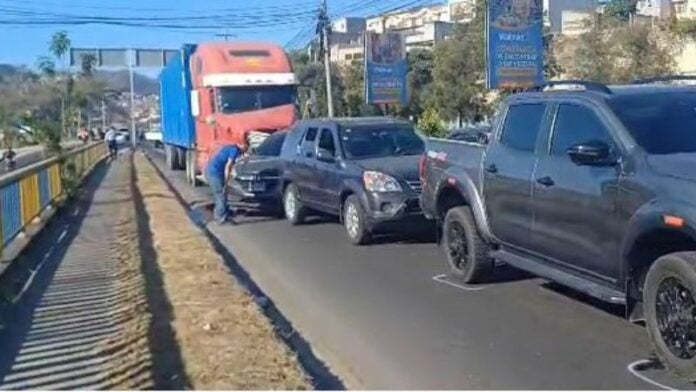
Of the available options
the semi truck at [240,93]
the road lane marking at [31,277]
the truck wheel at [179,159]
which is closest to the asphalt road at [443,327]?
the road lane marking at [31,277]

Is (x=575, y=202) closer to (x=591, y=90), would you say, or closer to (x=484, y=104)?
(x=591, y=90)

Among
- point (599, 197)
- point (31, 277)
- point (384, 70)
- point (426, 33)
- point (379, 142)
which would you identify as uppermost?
point (426, 33)

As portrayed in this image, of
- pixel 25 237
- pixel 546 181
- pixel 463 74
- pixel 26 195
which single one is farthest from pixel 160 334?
pixel 463 74

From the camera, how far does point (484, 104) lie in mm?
44406

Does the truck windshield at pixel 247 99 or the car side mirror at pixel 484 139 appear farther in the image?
the truck windshield at pixel 247 99

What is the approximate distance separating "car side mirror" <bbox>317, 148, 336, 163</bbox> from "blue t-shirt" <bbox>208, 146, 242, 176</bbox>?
325 centimetres

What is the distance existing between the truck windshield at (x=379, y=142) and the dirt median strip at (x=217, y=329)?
8.54 ft

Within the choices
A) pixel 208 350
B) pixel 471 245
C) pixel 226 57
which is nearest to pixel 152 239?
pixel 471 245

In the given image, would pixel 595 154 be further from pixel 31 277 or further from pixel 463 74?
pixel 463 74

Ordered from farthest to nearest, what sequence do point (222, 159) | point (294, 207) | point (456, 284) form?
point (222, 159)
point (294, 207)
point (456, 284)

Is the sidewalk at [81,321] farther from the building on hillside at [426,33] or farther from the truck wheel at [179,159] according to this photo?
the building on hillside at [426,33]

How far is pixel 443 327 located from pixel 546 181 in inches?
Answer: 56.1

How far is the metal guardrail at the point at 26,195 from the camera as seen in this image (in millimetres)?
11266

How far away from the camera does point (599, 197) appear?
22.1 feet
